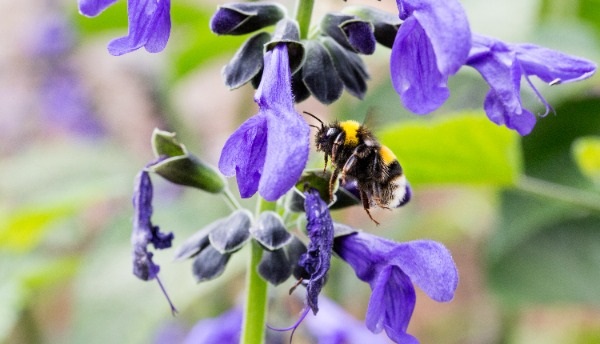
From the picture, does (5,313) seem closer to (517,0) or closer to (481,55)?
(481,55)

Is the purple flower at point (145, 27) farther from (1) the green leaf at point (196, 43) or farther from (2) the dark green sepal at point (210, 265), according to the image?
(1) the green leaf at point (196, 43)

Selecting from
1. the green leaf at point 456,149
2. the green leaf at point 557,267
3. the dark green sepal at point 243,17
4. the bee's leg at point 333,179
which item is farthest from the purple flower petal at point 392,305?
the green leaf at point 557,267

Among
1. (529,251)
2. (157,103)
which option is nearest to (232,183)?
(157,103)

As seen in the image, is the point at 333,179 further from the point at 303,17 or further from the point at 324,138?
the point at 303,17

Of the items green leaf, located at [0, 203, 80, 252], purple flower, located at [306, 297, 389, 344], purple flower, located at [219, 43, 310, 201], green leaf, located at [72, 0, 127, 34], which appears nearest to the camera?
purple flower, located at [219, 43, 310, 201]

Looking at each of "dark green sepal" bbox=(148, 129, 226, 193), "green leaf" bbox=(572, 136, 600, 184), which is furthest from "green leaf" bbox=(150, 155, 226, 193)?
"green leaf" bbox=(572, 136, 600, 184)

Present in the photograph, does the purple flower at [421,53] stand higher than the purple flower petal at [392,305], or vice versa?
the purple flower at [421,53]

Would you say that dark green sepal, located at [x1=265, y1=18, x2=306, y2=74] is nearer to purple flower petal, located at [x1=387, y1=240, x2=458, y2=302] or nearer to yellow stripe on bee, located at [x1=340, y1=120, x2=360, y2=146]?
yellow stripe on bee, located at [x1=340, y1=120, x2=360, y2=146]
